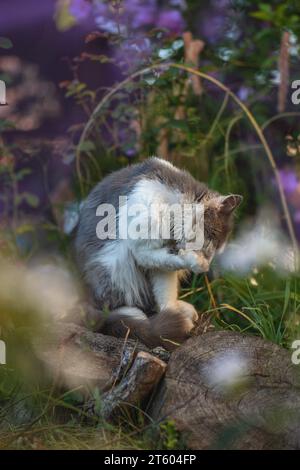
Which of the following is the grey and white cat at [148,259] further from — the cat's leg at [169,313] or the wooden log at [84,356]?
the wooden log at [84,356]

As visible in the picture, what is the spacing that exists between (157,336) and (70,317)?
388 mm

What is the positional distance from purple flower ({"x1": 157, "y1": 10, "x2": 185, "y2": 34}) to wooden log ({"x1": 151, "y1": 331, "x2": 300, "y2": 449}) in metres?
2.21

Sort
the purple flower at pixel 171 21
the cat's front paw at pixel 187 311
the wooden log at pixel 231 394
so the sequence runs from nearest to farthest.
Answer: the wooden log at pixel 231 394 < the cat's front paw at pixel 187 311 < the purple flower at pixel 171 21

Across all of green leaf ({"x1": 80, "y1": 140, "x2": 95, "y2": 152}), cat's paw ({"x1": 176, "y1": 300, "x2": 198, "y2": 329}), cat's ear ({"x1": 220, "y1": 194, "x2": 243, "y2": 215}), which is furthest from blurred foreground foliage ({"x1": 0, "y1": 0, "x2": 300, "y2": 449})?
cat's ear ({"x1": 220, "y1": 194, "x2": 243, "y2": 215})

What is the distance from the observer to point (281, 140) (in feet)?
12.6

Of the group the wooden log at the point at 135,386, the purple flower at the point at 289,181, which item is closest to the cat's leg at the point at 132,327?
the wooden log at the point at 135,386

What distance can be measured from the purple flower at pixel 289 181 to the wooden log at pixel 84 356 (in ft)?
5.26

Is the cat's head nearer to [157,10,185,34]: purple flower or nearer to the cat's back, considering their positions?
the cat's back

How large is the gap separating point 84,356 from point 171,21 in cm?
231

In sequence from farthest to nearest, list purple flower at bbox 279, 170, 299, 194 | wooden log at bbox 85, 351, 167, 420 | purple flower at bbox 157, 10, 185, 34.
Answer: purple flower at bbox 157, 10, 185, 34, purple flower at bbox 279, 170, 299, 194, wooden log at bbox 85, 351, 167, 420

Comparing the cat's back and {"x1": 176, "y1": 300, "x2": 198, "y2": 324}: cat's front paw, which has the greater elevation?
the cat's back

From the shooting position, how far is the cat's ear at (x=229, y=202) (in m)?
2.80

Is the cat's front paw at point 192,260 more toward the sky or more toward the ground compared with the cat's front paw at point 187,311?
more toward the sky

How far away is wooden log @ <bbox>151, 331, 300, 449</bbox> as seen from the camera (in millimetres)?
2064
